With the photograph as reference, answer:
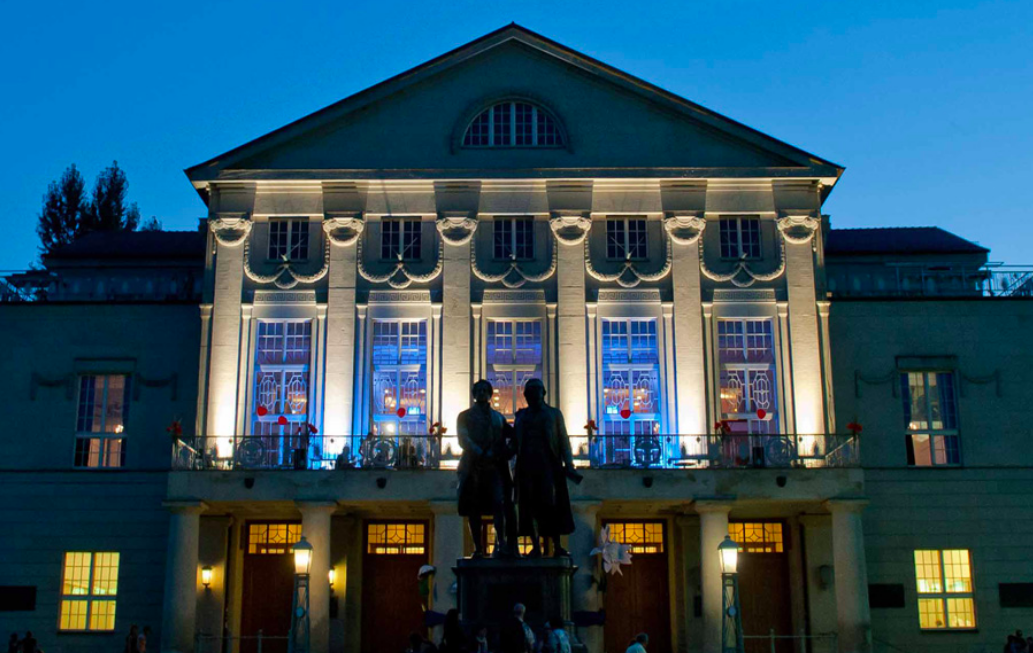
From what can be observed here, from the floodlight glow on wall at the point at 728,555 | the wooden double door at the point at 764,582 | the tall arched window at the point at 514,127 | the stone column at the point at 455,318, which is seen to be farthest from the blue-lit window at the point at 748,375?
the tall arched window at the point at 514,127

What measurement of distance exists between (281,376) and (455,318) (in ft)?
16.3

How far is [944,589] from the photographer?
3372 cm

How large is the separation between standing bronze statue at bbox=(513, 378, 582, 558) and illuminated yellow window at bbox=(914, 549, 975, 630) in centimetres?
2048

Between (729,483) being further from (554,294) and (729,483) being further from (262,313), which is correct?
(262,313)

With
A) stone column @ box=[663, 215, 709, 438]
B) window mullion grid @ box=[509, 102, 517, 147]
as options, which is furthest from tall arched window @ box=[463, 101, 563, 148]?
stone column @ box=[663, 215, 709, 438]

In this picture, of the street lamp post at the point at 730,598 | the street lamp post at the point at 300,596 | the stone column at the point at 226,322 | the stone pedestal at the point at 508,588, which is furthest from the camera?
the stone column at the point at 226,322

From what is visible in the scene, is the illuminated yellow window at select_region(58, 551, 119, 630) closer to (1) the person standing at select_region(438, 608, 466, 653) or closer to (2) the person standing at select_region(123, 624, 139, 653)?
(2) the person standing at select_region(123, 624, 139, 653)

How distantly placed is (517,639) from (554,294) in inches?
815

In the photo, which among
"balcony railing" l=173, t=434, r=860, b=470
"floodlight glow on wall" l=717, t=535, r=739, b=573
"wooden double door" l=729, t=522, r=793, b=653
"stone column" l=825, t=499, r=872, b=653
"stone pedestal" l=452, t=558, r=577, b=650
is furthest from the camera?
"wooden double door" l=729, t=522, r=793, b=653

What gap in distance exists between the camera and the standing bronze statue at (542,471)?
1639 centimetres

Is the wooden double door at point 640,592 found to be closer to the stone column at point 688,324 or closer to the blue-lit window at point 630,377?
the blue-lit window at point 630,377

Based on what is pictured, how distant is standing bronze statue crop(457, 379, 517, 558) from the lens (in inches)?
645

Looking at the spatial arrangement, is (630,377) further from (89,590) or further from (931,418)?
(89,590)

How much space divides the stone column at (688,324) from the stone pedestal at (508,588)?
1698cm
